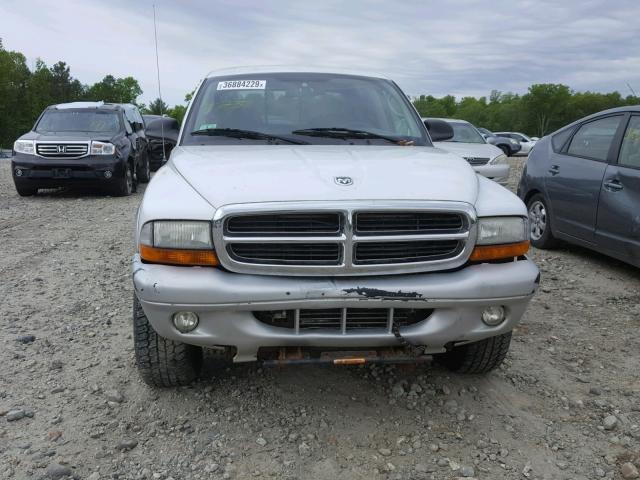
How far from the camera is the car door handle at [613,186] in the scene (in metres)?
5.29

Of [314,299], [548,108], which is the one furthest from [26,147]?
[548,108]

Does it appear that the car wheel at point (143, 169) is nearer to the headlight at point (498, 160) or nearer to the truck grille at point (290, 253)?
the headlight at point (498, 160)

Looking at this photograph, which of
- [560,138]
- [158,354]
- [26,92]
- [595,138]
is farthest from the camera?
[26,92]

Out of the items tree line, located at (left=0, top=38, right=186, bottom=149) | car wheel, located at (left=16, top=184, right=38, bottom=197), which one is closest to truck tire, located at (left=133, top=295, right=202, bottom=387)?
car wheel, located at (left=16, top=184, right=38, bottom=197)

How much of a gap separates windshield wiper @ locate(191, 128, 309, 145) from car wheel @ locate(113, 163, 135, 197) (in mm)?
7409

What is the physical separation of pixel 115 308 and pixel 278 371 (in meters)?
1.71

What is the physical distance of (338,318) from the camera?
8.70 feet

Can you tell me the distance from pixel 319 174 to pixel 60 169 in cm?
878

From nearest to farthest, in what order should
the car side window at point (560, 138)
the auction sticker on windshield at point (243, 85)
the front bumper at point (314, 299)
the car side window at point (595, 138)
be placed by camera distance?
A: the front bumper at point (314, 299), the auction sticker on windshield at point (243, 85), the car side window at point (595, 138), the car side window at point (560, 138)

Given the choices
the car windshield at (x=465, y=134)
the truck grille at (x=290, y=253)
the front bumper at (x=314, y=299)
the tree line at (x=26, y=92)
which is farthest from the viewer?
the tree line at (x=26, y=92)

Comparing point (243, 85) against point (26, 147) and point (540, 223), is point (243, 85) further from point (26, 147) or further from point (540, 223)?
point (26, 147)

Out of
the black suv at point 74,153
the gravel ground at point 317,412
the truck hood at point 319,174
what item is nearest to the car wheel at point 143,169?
the black suv at point 74,153

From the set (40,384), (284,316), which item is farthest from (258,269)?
(40,384)

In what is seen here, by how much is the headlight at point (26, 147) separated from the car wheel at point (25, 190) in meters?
0.66
